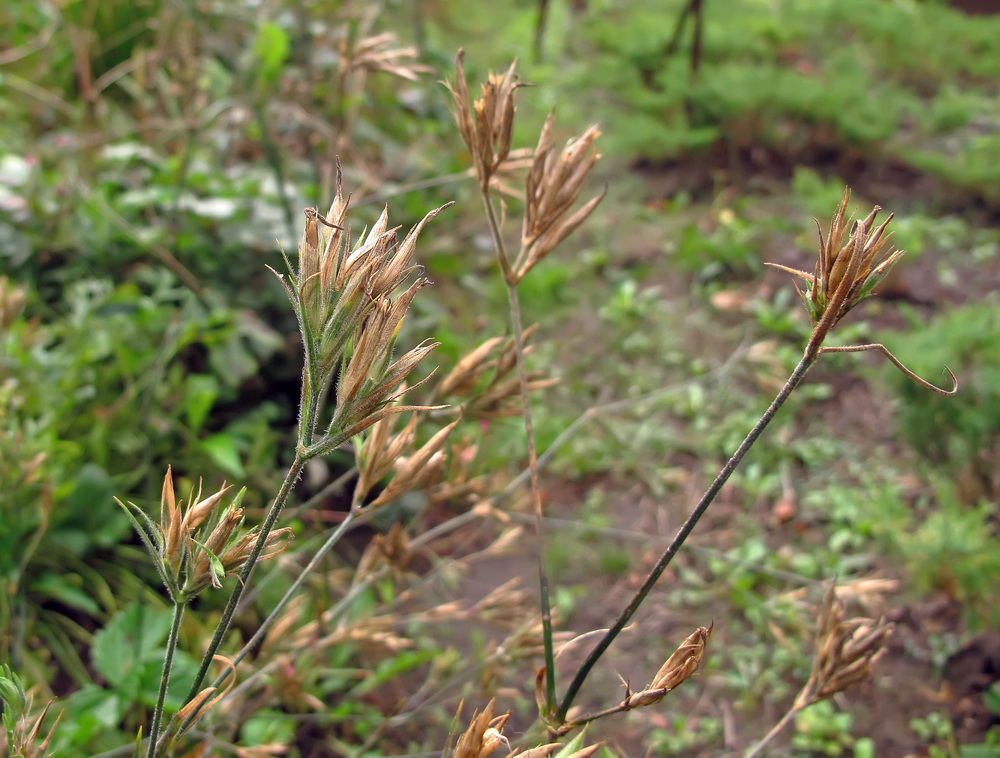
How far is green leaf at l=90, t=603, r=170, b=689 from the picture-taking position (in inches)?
53.0

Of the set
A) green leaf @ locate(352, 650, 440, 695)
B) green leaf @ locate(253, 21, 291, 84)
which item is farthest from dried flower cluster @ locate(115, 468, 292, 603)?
green leaf @ locate(253, 21, 291, 84)

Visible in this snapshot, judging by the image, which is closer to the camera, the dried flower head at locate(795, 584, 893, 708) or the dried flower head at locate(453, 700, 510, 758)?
the dried flower head at locate(453, 700, 510, 758)

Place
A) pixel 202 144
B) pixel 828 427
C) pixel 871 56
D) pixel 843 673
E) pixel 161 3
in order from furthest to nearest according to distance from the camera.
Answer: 1. pixel 871 56
2. pixel 161 3
3. pixel 202 144
4. pixel 828 427
5. pixel 843 673

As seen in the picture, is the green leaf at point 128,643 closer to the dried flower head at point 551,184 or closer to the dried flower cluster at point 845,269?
the dried flower head at point 551,184

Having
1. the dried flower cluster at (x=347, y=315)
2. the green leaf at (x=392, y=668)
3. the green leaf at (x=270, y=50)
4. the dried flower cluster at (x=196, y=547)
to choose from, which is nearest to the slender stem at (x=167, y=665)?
the dried flower cluster at (x=196, y=547)

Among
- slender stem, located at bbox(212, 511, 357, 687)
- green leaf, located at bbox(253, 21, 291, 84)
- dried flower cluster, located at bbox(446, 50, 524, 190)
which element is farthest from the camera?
green leaf, located at bbox(253, 21, 291, 84)

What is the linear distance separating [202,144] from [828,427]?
2373 millimetres

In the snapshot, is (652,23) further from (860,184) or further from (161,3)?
(161,3)

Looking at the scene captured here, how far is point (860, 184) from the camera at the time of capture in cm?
379

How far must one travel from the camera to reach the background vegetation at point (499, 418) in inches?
69.6

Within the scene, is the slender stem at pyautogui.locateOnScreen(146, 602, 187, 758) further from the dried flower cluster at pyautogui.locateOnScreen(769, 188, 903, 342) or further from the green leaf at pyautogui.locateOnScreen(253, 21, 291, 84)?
the green leaf at pyautogui.locateOnScreen(253, 21, 291, 84)

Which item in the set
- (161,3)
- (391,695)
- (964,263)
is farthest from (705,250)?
(161,3)

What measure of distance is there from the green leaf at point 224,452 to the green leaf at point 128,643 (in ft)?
1.73

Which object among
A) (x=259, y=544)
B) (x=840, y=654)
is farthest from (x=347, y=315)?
(x=840, y=654)
